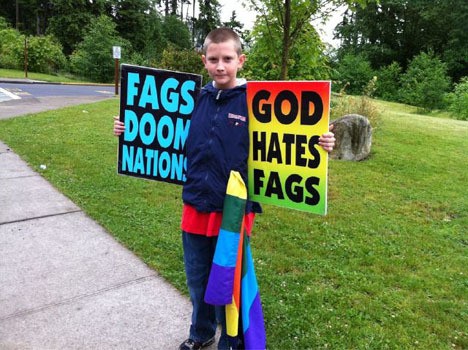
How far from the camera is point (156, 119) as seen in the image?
263cm

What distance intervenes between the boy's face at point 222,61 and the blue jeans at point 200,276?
87cm

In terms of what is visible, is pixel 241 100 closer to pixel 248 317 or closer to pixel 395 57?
pixel 248 317

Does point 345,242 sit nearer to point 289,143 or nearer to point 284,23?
point 289,143

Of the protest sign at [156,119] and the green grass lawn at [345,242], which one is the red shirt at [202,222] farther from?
the green grass lawn at [345,242]

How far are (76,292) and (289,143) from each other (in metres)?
2.06

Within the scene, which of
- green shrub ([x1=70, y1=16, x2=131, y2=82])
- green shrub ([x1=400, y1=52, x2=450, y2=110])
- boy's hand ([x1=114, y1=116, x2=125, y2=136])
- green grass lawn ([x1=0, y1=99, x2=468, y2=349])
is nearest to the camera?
boy's hand ([x1=114, y1=116, x2=125, y2=136])

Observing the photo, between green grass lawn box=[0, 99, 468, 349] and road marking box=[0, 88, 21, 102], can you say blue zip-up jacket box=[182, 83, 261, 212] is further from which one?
road marking box=[0, 88, 21, 102]

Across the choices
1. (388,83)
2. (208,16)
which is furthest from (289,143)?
(208,16)

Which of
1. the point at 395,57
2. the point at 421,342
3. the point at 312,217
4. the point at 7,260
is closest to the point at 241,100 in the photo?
the point at 421,342

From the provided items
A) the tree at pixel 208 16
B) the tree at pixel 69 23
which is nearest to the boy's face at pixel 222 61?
the tree at pixel 69 23

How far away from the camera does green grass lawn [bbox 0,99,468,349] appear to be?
9.66 feet

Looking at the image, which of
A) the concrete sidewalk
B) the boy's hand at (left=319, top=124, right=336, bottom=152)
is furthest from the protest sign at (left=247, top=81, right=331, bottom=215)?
the concrete sidewalk

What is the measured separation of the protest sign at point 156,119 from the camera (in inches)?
99.7

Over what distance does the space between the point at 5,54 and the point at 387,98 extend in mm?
29386
